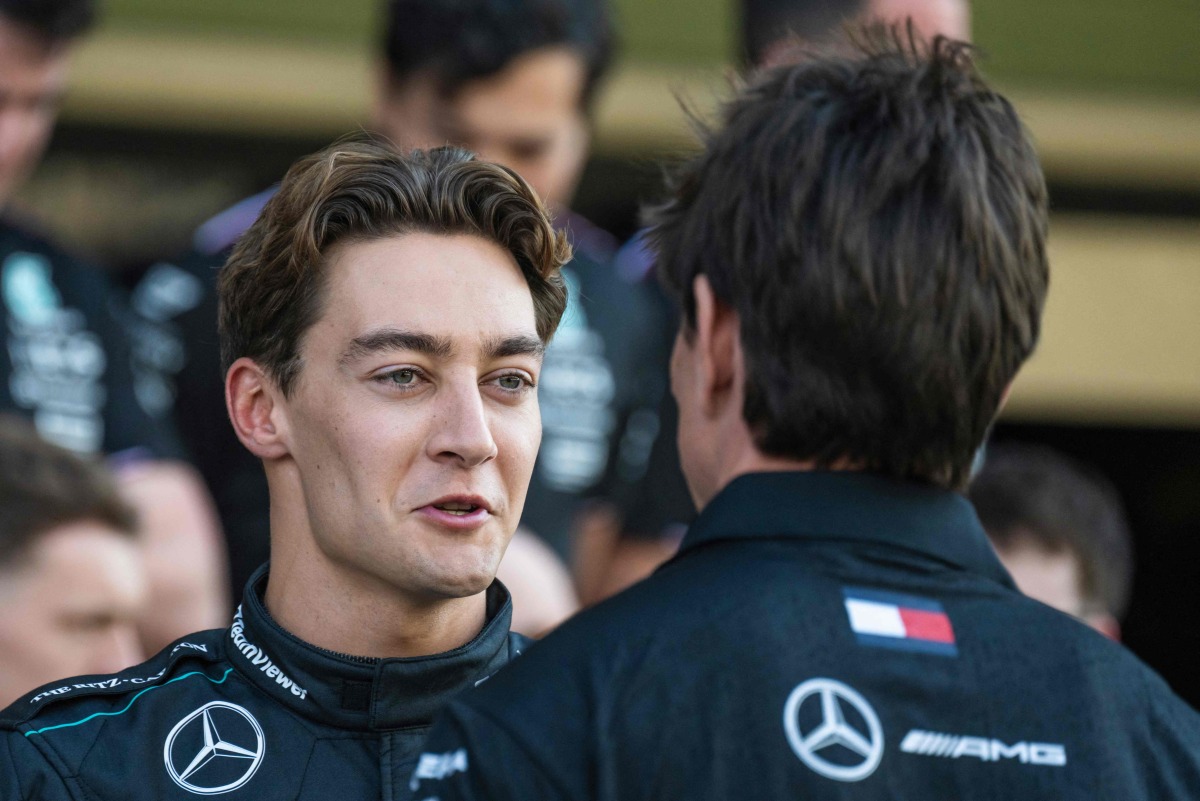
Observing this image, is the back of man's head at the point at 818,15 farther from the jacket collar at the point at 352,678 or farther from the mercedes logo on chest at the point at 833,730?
the mercedes logo on chest at the point at 833,730

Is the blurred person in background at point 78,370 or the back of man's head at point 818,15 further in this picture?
the back of man's head at point 818,15

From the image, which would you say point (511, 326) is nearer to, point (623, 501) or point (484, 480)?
point (484, 480)

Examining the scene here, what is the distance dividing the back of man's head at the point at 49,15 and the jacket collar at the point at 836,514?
2.36 metres

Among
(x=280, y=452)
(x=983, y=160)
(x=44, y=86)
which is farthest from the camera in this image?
(x=44, y=86)

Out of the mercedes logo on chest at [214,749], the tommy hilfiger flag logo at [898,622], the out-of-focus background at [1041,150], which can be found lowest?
the out-of-focus background at [1041,150]

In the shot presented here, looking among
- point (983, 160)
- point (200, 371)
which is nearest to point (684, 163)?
point (983, 160)

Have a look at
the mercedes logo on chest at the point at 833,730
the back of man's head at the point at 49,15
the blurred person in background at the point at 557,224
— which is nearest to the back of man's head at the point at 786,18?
the blurred person in background at the point at 557,224

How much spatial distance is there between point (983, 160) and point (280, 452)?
3.02 ft

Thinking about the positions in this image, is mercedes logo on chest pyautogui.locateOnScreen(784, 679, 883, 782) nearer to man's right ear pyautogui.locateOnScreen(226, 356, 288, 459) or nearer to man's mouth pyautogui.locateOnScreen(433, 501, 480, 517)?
man's mouth pyautogui.locateOnScreen(433, 501, 480, 517)

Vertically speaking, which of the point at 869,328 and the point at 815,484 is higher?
the point at 869,328

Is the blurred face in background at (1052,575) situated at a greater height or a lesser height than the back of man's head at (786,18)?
lesser

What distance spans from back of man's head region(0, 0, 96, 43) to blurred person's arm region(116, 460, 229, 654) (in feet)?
3.07

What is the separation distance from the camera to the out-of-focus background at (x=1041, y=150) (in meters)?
6.20

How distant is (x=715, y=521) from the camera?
166cm
